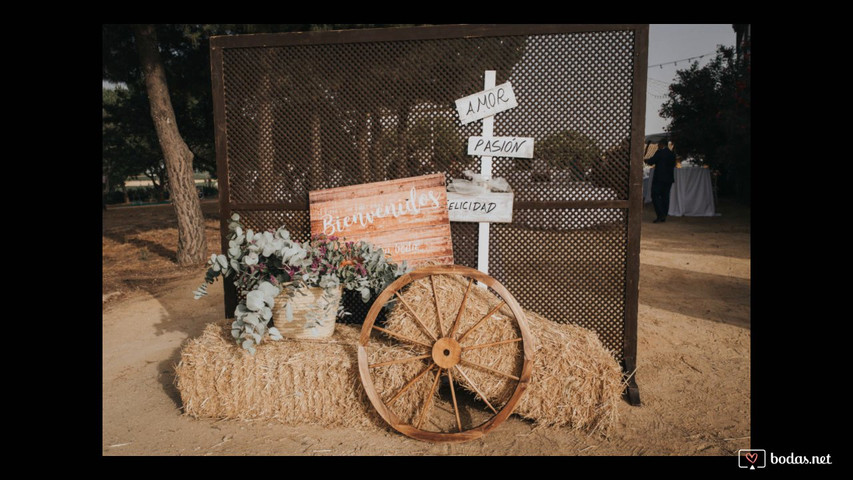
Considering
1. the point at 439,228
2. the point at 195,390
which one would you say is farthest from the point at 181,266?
the point at 439,228

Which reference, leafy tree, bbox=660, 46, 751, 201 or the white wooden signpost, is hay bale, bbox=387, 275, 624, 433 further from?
leafy tree, bbox=660, 46, 751, 201

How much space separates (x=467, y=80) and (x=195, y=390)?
3.06 m

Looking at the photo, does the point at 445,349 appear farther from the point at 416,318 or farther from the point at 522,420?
the point at 522,420

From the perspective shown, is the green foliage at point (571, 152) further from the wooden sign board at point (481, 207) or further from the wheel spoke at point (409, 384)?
the wheel spoke at point (409, 384)

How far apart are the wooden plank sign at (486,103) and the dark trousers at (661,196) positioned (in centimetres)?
1100

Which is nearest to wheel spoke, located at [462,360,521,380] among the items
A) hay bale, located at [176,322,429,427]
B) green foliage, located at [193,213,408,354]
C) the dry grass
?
hay bale, located at [176,322,429,427]

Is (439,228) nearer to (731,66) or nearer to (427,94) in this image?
(427,94)

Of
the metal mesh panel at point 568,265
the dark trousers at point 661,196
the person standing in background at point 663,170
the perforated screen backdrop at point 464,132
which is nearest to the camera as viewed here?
the perforated screen backdrop at point 464,132

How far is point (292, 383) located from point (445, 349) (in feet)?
3.49

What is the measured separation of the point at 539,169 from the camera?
12.0 ft

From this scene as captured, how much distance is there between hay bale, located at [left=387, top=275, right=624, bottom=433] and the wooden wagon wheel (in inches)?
1.6

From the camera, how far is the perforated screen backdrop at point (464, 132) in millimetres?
3545

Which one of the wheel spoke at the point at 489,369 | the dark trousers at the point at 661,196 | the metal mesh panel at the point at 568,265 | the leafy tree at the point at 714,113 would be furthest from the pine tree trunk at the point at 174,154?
the leafy tree at the point at 714,113

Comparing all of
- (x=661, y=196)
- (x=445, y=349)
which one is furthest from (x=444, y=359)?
(x=661, y=196)
